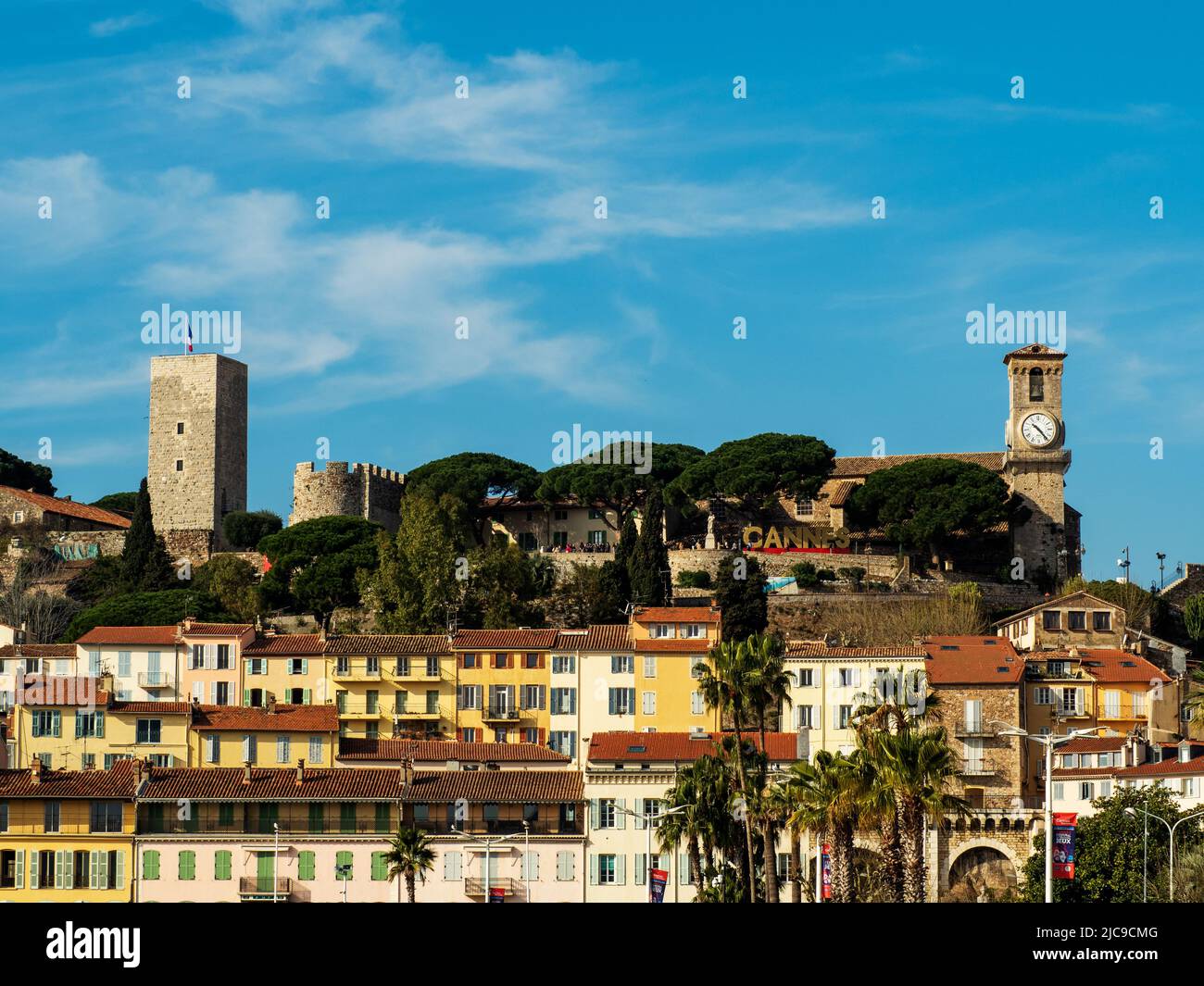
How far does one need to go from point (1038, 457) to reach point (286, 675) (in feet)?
178

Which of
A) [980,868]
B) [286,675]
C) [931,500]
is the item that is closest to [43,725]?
[286,675]

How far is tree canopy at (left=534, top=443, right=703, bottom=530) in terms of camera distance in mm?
128250

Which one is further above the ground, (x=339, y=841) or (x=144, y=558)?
(x=144, y=558)

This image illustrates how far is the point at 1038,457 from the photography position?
412ft

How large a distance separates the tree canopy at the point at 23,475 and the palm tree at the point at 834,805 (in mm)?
112898

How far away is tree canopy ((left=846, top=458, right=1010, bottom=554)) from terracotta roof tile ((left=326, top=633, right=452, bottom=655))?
125 ft

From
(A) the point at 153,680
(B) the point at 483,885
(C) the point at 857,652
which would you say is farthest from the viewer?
(A) the point at 153,680

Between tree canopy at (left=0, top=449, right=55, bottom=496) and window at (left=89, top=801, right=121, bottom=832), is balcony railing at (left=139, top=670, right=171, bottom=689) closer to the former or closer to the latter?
window at (left=89, top=801, right=121, bottom=832)

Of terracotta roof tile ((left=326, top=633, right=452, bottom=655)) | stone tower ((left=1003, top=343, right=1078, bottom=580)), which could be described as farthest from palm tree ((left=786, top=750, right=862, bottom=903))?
stone tower ((left=1003, top=343, right=1078, bottom=580))

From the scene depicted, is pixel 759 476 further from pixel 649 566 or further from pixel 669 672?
pixel 669 672

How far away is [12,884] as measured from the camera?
6831 centimetres

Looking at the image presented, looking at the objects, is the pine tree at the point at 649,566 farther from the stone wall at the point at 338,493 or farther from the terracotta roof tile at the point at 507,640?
the stone wall at the point at 338,493
